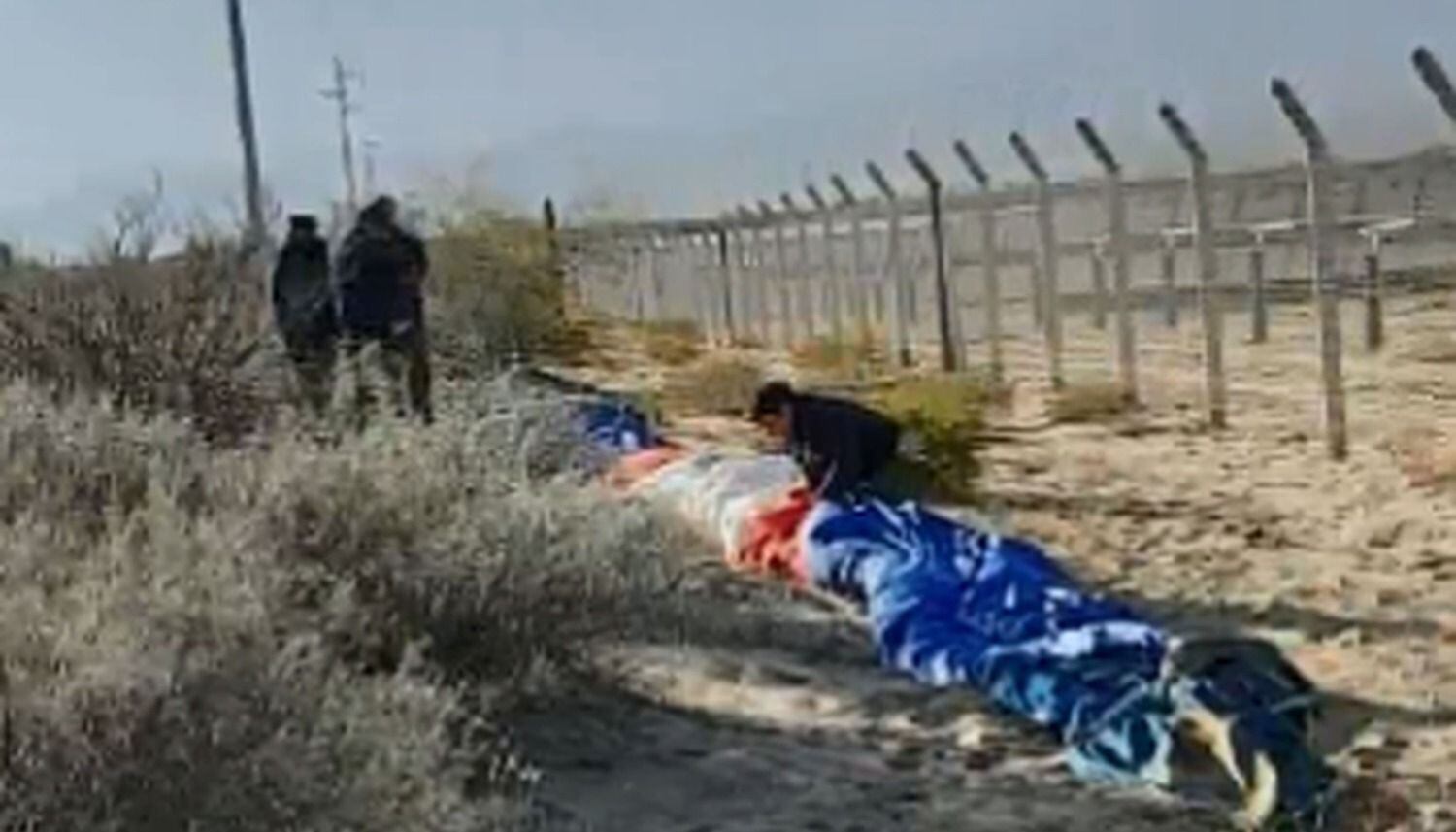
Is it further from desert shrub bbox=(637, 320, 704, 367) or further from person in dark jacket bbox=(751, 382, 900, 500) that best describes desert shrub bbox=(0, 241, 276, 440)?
desert shrub bbox=(637, 320, 704, 367)

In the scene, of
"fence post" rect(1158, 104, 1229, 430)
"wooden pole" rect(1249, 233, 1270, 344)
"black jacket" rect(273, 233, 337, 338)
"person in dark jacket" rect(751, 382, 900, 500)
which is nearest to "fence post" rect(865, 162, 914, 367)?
"wooden pole" rect(1249, 233, 1270, 344)

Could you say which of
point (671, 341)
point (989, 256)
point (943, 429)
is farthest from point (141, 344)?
point (671, 341)

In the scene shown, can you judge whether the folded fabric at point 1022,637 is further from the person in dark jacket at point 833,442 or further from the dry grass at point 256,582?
the dry grass at point 256,582

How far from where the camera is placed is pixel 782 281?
30.2 m

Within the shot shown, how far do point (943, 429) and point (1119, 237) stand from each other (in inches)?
185

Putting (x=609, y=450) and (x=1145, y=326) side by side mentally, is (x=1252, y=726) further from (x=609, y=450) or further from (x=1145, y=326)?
(x=1145, y=326)

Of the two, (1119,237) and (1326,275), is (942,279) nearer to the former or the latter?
(1119,237)

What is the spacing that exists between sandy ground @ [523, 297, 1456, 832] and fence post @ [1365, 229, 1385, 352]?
18.9 ft

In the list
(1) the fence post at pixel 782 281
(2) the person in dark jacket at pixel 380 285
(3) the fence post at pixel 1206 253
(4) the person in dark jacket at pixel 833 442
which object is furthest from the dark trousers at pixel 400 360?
(1) the fence post at pixel 782 281

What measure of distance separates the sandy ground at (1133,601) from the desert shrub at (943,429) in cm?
27

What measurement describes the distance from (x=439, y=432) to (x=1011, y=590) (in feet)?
6.87

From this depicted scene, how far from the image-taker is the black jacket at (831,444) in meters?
12.1

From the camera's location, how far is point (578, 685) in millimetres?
8766

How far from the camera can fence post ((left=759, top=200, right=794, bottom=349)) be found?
30.0 m
